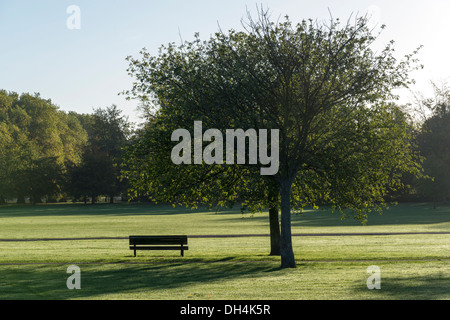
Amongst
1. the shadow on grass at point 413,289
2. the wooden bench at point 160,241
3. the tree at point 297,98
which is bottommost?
the shadow on grass at point 413,289

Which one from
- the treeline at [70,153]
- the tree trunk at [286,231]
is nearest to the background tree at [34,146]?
the treeline at [70,153]

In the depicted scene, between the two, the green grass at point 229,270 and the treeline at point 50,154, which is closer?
the green grass at point 229,270

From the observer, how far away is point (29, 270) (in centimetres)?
1902

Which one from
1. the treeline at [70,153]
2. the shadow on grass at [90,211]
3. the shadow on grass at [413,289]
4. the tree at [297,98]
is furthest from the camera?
the treeline at [70,153]

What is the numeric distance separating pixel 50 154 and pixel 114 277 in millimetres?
107263

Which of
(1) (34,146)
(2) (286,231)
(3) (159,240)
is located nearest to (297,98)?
(2) (286,231)

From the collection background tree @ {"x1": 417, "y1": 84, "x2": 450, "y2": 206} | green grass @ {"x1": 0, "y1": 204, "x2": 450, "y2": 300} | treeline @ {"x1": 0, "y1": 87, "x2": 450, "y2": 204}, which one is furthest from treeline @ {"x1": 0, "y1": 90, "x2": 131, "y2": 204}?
green grass @ {"x1": 0, "y1": 204, "x2": 450, "y2": 300}

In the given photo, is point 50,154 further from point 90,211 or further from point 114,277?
point 114,277

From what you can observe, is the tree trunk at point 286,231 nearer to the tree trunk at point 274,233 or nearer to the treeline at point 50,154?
the tree trunk at point 274,233

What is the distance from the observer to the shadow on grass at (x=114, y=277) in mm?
13961

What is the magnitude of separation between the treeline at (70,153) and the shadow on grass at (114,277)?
64.4 m

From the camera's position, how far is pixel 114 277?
1711 centimetres
